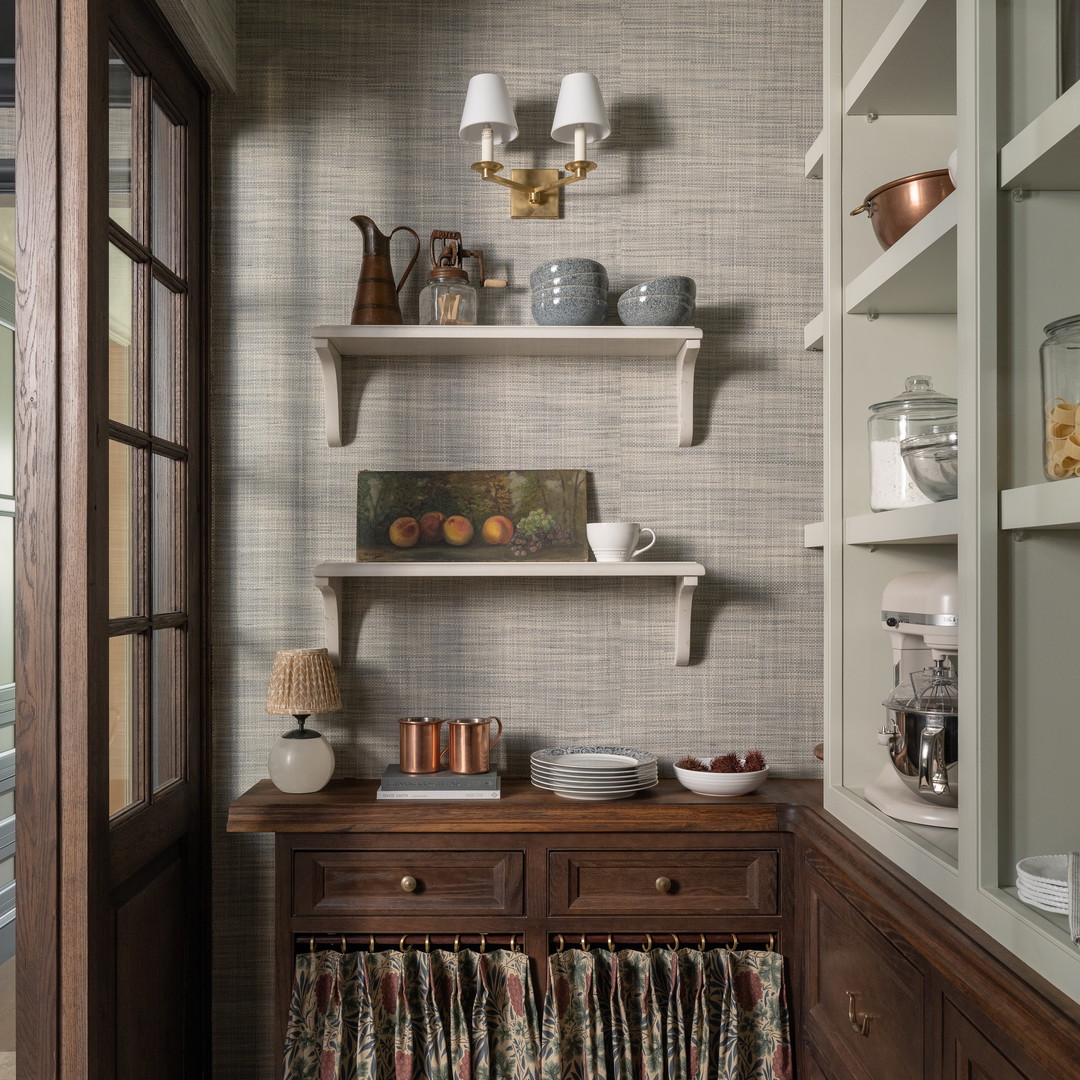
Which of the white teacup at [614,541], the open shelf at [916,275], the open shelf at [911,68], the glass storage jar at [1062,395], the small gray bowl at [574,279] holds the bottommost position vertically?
the white teacup at [614,541]

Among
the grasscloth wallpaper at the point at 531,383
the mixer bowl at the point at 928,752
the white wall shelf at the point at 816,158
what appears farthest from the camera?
the grasscloth wallpaper at the point at 531,383

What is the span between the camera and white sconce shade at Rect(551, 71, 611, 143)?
2105 millimetres

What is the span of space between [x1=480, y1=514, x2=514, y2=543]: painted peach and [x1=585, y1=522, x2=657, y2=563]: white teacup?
203mm

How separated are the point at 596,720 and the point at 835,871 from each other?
741 mm

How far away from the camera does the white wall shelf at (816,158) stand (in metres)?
1.83

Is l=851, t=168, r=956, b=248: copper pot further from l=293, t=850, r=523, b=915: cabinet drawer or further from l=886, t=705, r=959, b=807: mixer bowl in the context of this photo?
l=293, t=850, r=523, b=915: cabinet drawer

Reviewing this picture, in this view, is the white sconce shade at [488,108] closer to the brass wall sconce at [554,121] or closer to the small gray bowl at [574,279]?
the brass wall sconce at [554,121]

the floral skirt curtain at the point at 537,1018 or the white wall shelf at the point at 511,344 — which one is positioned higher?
the white wall shelf at the point at 511,344

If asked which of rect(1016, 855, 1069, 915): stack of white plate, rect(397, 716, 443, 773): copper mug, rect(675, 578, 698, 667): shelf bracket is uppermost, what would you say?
rect(675, 578, 698, 667): shelf bracket

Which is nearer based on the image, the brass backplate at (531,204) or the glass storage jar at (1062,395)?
the glass storage jar at (1062,395)

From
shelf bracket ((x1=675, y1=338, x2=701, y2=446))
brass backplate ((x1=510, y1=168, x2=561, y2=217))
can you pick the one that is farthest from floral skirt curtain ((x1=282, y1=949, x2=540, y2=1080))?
brass backplate ((x1=510, y1=168, x2=561, y2=217))

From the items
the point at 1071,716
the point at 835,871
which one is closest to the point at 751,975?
the point at 835,871

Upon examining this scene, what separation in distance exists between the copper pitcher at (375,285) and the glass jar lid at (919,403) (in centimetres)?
109

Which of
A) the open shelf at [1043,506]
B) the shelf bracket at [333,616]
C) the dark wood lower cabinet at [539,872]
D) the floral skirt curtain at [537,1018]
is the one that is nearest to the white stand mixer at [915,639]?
the open shelf at [1043,506]
